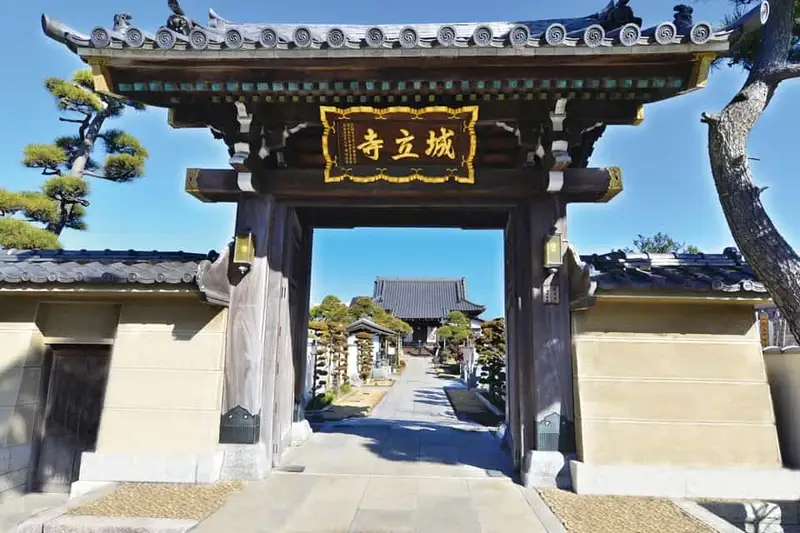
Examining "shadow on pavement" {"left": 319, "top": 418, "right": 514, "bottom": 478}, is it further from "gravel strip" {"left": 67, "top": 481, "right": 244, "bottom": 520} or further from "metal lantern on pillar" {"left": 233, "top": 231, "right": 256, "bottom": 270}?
"metal lantern on pillar" {"left": 233, "top": 231, "right": 256, "bottom": 270}

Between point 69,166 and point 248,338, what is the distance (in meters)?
13.1

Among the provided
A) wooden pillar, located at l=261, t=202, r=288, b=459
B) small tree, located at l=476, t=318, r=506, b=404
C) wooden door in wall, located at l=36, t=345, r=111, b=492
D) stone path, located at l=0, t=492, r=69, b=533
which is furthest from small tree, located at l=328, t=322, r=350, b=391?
stone path, located at l=0, t=492, r=69, b=533

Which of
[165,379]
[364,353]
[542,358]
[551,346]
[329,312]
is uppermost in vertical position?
[329,312]

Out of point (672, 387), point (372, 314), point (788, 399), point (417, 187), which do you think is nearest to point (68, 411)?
point (417, 187)

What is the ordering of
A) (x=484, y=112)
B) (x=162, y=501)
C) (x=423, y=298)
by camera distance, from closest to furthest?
1. (x=162, y=501)
2. (x=484, y=112)
3. (x=423, y=298)

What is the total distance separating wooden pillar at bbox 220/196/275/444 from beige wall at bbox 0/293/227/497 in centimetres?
12

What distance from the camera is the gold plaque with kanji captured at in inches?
195

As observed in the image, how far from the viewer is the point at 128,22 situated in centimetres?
Result: 470

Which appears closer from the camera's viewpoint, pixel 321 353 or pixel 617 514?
pixel 617 514

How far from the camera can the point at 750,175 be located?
13.7 ft

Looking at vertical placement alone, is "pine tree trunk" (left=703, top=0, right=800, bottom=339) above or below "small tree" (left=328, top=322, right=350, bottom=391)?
above

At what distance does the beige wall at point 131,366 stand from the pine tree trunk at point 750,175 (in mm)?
5515

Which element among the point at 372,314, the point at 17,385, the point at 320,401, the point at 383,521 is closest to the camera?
the point at 383,521

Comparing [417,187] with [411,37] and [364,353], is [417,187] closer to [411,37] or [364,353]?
[411,37]
